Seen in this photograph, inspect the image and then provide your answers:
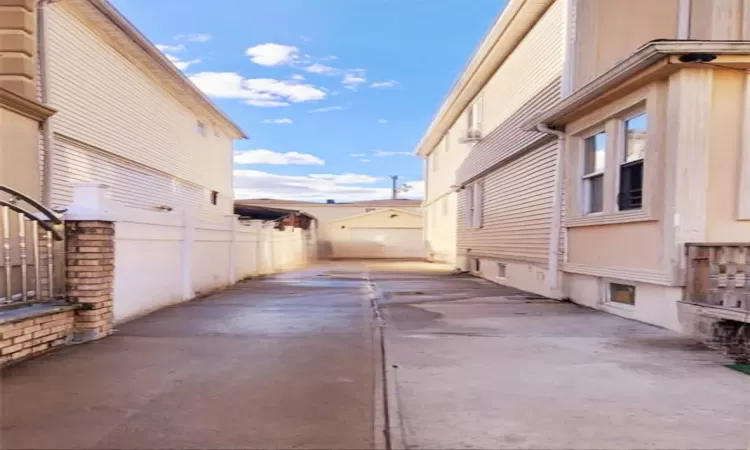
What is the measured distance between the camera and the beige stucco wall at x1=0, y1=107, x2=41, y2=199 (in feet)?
26.9

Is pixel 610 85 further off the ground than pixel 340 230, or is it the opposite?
pixel 610 85

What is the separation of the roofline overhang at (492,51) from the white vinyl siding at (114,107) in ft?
29.1

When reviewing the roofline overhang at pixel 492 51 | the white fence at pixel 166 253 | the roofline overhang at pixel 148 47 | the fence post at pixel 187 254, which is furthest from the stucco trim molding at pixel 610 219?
the roofline overhang at pixel 148 47

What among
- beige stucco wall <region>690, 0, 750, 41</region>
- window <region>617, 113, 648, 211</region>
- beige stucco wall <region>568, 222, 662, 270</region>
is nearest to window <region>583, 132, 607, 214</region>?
beige stucco wall <region>568, 222, 662, 270</region>

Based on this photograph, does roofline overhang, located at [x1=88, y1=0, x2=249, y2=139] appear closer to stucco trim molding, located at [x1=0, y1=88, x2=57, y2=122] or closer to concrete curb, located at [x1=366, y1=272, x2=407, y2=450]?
stucco trim molding, located at [x1=0, y1=88, x2=57, y2=122]

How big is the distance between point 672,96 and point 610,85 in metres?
1.05

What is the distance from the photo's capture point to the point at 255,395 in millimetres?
4102

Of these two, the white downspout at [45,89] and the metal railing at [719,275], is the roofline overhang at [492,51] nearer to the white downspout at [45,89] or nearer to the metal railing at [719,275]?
the metal railing at [719,275]

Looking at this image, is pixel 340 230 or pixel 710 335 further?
pixel 340 230

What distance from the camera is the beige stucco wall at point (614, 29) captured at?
26.5 ft

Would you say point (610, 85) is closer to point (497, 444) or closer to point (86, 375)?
point (497, 444)

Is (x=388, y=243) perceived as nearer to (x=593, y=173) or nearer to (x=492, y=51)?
(x=492, y=51)

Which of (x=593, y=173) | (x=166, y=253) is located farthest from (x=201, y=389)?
(x=593, y=173)

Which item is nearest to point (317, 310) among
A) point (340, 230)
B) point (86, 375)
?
point (86, 375)
